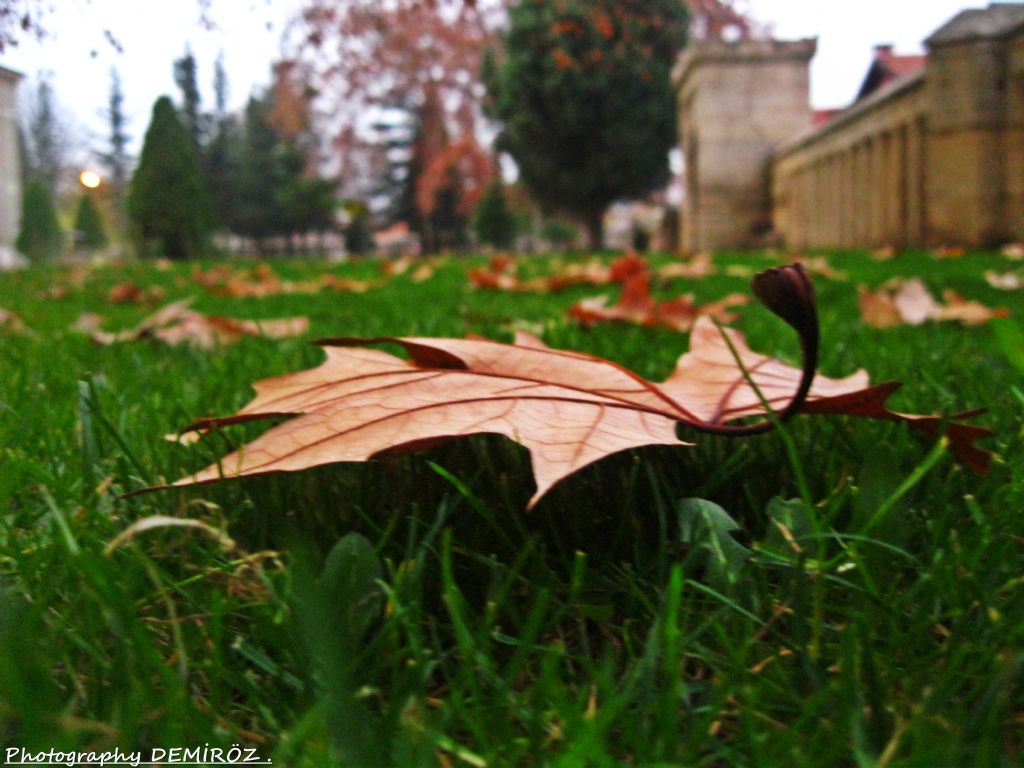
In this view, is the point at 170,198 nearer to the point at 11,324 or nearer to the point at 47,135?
the point at 47,135

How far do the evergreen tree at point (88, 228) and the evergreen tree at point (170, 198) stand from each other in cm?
886

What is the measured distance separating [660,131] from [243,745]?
64.2ft

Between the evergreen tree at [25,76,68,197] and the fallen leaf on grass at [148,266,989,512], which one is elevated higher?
the evergreen tree at [25,76,68,197]

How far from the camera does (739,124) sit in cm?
1343

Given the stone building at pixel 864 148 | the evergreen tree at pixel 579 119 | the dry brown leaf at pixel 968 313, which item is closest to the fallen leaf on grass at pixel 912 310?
the dry brown leaf at pixel 968 313

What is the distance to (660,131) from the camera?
19.1m

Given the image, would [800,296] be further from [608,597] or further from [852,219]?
[852,219]

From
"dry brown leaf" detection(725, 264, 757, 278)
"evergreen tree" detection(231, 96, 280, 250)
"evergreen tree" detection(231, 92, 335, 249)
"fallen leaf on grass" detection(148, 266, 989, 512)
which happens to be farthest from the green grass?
"evergreen tree" detection(231, 92, 335, 249)

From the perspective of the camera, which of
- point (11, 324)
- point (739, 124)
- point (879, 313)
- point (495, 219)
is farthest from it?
point (495, 219)

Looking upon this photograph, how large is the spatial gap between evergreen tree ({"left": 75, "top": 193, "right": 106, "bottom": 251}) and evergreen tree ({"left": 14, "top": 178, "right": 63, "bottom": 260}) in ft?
1.82

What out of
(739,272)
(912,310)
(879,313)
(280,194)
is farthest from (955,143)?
(280,194)

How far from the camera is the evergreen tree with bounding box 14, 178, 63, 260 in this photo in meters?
18.5

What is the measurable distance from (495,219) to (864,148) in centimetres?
1772

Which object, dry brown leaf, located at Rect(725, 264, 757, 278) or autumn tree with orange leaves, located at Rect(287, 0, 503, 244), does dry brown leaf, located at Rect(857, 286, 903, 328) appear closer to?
dry brown leaf, located at Rect(725, 264, 757, 278)
